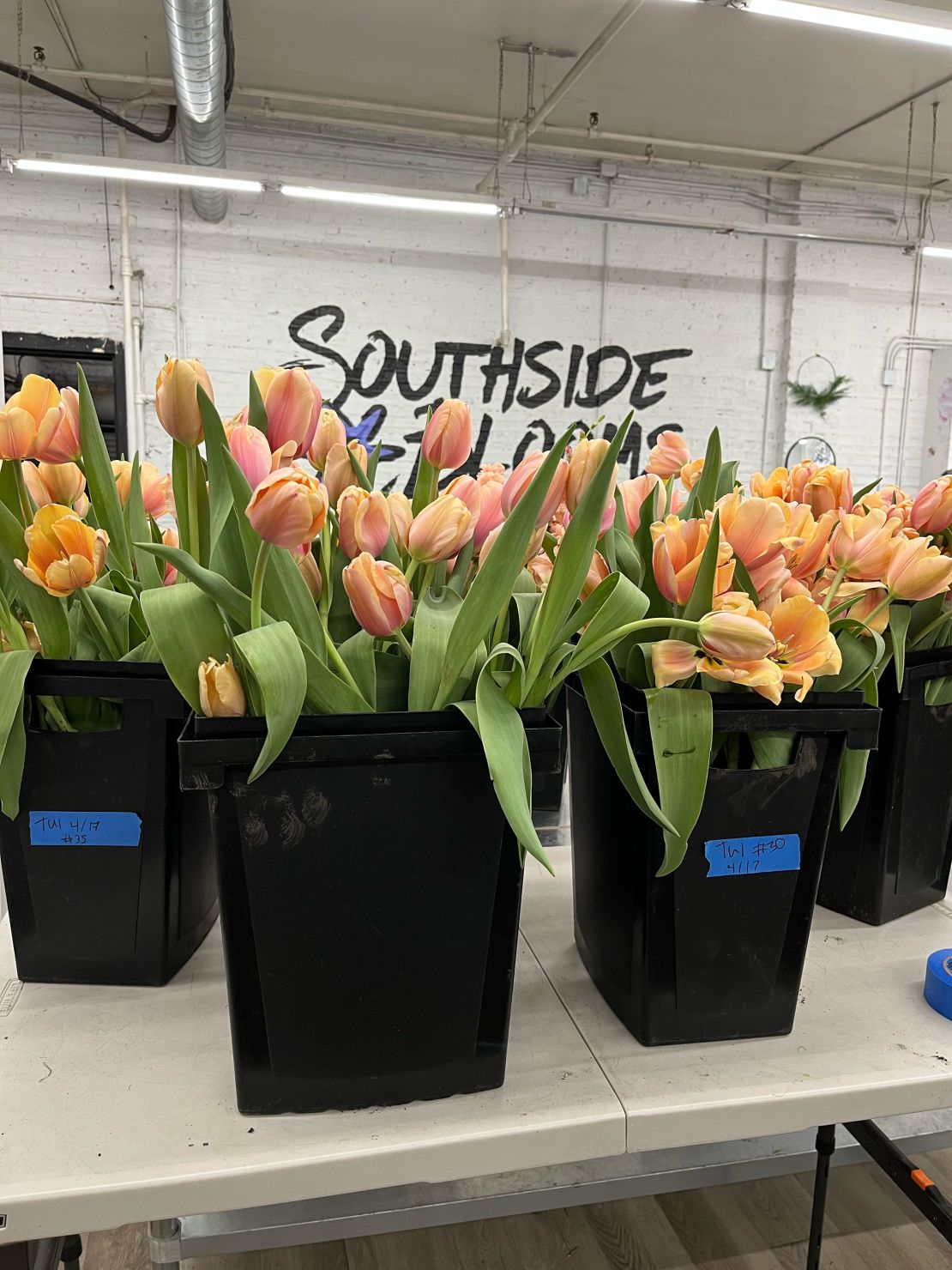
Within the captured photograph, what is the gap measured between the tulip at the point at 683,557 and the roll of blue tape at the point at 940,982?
0.33 m

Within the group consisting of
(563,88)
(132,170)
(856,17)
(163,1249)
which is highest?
(563,88)

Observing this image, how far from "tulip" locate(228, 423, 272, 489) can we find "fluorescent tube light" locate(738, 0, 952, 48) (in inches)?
119

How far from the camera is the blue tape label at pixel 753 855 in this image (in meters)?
0.56

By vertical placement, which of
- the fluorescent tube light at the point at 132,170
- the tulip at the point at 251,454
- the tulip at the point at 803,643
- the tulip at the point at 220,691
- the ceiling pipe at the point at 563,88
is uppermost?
the ceiling pipe at the point at 563,88

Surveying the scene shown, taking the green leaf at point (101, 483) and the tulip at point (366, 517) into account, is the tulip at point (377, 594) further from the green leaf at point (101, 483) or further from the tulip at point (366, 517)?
the green leaf at point (101, 483)

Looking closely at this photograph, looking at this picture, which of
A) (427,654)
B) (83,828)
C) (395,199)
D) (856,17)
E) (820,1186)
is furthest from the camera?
(395,199)

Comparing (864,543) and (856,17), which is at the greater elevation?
(856,17)

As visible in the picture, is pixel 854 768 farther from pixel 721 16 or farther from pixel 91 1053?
pixel 721 16

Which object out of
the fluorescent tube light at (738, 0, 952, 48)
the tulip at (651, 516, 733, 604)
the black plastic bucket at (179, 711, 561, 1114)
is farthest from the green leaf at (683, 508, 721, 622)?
the fluorescent tube light at (738, 0, 952, 48)

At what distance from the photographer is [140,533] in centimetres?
69

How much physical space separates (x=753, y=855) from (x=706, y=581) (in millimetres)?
180

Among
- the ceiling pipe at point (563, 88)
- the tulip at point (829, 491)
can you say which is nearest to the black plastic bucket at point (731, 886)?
the tulip at point (829, 491)

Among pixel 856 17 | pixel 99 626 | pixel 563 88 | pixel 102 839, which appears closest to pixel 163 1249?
pixel 102 839

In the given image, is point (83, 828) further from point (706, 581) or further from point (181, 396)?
point (706, 581)
